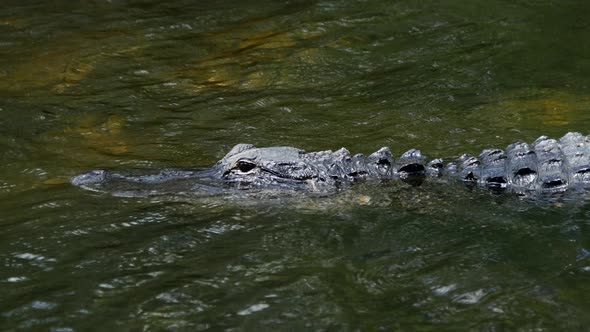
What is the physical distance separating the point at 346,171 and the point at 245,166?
76 centimetres

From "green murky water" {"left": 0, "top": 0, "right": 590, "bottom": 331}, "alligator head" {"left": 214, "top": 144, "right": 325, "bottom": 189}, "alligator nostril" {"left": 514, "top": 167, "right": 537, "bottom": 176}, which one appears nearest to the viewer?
"green murky water" {"left": 0, "top": 0, "right": 590, "bottom": 331}

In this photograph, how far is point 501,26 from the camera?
406 inches

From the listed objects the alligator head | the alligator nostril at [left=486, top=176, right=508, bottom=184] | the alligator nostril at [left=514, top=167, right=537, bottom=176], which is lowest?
the alligator nostril at [left=486, top=176, right=508, bottom=184]

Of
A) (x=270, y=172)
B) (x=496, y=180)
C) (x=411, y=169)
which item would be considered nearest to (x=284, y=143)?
(x=270, y=172)

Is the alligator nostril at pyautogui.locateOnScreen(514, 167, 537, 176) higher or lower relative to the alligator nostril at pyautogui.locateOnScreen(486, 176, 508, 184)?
higher

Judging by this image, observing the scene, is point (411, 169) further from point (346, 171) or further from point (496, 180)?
point (496, 180)

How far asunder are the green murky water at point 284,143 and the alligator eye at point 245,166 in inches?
12.6

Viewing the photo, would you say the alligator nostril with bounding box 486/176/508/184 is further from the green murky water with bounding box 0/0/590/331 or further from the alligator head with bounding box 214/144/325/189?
the alligator head with bounding box 214/144/325/189

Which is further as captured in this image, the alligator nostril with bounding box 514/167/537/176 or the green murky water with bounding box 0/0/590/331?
the alligator nostril with bounding box 514/167/537/176

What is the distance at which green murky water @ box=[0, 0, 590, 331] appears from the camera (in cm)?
460

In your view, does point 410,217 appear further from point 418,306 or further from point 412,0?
point 412,0

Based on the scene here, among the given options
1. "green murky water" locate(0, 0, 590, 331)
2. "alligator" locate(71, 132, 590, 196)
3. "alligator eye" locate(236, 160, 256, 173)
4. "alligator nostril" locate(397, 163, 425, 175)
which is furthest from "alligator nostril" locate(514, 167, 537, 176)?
"alligator eye" locate(236, 160, 256, 173)

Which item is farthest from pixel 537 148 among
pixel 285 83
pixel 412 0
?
pixel 412 0

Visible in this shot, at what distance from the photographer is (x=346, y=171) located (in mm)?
6418
